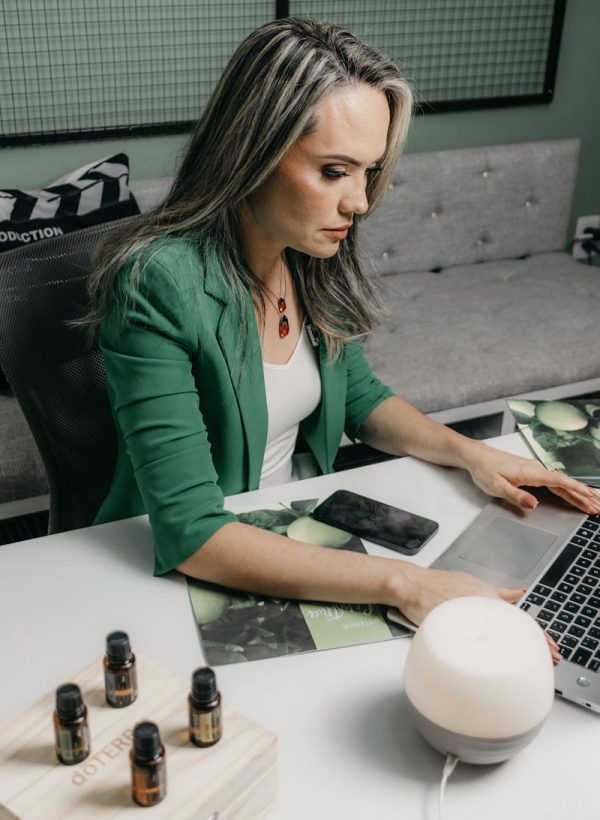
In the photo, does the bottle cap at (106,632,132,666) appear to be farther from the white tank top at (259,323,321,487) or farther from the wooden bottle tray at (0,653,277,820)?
the white tank top at (259,323,321,487)

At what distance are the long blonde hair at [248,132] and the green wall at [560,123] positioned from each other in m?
1.38

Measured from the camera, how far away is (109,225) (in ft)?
4.31

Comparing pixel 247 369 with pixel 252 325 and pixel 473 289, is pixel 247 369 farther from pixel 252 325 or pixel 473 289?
pixel 473 289

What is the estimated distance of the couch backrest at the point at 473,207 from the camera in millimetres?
2652

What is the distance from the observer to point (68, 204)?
2178mm

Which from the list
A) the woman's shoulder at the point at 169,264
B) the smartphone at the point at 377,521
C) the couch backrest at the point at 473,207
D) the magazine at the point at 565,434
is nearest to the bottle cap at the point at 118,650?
the smartphone at the point at 377,521

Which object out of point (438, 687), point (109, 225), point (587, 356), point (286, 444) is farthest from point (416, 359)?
point (438, 687)

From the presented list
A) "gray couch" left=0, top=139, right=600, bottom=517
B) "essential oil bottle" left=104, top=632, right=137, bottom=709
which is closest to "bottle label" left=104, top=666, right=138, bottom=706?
"essential oil bottle" left=104, top=632, right=137, bottom=709

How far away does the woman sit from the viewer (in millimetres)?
979

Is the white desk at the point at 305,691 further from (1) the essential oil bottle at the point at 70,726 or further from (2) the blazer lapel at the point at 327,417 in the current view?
(2) the blazer lapel at the point at 327,417

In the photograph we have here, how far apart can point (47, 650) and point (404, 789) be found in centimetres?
38

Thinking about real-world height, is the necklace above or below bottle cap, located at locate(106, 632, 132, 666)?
above

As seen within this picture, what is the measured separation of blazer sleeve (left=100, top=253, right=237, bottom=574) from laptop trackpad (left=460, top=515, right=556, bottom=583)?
0.97 ft

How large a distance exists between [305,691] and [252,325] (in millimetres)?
544
